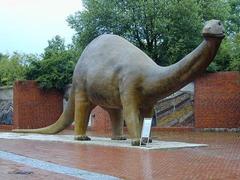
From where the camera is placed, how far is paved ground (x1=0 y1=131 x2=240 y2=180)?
11703 mm

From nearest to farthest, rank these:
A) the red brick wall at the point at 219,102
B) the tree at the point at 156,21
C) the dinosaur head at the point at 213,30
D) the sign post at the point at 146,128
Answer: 1. the dinosaur head at the point at 213,30
2. the sign post at the point at 146,128
3. the red brick wall at the point at 219,102
4. the tree at the point at 156,21

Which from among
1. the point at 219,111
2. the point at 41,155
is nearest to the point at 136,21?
the point at 219,111

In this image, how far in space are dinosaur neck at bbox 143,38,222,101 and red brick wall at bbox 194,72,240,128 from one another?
12318mm

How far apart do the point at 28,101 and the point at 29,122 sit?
1.41 metres

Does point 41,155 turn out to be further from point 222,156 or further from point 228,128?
point 228,128

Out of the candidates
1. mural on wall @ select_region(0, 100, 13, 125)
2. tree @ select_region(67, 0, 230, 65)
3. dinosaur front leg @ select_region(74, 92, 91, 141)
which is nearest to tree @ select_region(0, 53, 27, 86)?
mural on wall @ select_region(0, 100, 13, 125)

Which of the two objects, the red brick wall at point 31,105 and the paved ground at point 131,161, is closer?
the paved ground at point 131,161

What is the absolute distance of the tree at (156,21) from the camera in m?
31.4

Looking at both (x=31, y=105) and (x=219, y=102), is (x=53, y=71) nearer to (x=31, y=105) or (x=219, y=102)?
(x=31, y=105)

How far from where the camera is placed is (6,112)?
38562 millimetres

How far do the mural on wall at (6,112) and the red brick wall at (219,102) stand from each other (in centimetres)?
1400

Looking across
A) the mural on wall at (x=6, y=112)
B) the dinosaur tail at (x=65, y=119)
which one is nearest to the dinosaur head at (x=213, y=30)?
the dinosaur tail at (x=65, y=119)

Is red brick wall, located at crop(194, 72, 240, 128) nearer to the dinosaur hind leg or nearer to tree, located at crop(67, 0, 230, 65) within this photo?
tree, located at crop(67, 0, 230, 65)

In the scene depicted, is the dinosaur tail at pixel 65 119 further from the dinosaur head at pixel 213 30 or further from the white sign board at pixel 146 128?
the dinosaur head at pixel 213 30
